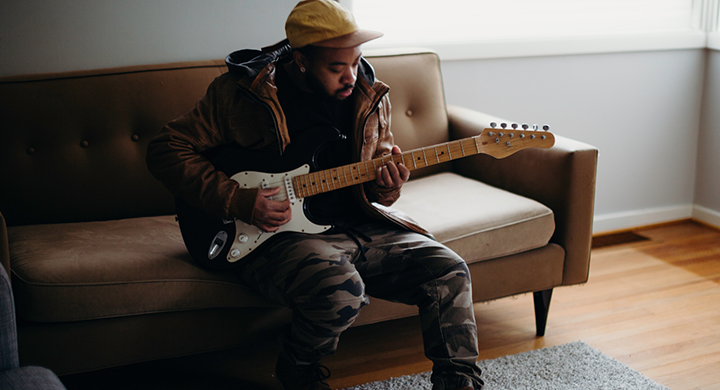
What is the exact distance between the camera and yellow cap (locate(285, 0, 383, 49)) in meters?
1.34

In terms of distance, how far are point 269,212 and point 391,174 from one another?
311 millimetres

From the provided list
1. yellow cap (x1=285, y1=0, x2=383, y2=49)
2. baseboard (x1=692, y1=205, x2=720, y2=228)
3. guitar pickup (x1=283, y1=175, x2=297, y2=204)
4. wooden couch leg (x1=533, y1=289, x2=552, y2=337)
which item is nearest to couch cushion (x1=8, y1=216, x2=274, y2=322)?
guitar pickup (x1=283, y1=175, x2=297, y2=204)

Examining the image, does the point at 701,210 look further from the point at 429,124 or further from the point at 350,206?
the point at 350,206

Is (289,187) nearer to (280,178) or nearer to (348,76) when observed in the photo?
(280,178)

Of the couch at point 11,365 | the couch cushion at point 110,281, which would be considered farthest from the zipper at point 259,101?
the couch at point 11,365

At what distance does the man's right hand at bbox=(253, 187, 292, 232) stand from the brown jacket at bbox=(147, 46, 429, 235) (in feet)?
0.05

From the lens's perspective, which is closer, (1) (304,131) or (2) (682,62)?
(1) (304,131)

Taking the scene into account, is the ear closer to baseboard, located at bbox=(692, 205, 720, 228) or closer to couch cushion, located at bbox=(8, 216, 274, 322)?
couch cushion, located at bbox=(8, 216, 274, 322)

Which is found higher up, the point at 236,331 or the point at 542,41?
the point at 542,41

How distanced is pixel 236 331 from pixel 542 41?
1874 millimetres

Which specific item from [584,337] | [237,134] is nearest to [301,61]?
[237,134]

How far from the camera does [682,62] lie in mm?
2828

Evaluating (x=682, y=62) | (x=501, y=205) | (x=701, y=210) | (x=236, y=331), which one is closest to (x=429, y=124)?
(x=501, y=205)

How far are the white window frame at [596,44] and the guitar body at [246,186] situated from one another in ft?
3.26
